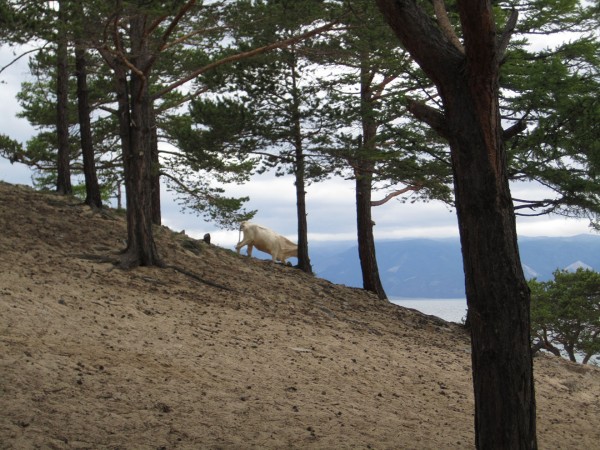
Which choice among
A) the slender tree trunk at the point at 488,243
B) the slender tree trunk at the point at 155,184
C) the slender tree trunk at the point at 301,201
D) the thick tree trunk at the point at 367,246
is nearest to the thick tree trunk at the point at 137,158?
the slender tree trunk at the point at 301,201

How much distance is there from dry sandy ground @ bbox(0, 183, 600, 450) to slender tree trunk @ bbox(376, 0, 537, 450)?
1.60 m

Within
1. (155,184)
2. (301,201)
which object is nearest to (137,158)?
(301,201)

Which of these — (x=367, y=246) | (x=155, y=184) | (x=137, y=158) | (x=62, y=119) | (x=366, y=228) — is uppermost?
(x=62, y=119)

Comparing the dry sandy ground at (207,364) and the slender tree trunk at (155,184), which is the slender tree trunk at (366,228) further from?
the slender tree trunk at (155,184)

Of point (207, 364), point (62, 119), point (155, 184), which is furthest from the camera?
point (155, 184)

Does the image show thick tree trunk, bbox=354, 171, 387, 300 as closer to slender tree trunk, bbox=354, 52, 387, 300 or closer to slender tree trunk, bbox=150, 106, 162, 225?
slender tree trunk, bbox=354, 52, 387, 300

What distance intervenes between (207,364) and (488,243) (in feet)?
14.3

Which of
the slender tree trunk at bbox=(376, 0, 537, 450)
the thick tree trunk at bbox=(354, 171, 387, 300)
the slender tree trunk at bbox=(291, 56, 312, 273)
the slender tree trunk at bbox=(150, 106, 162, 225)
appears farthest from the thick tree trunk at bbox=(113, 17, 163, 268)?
the slender tree trunk at bbox=(376, 0, 537, 450)

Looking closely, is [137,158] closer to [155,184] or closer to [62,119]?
[62,119]

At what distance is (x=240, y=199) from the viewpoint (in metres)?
23.3

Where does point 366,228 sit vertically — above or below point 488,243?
above

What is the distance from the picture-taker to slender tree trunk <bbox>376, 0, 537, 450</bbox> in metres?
5.28

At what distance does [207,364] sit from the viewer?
8.51 meters

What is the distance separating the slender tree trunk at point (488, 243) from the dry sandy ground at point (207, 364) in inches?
62.9
